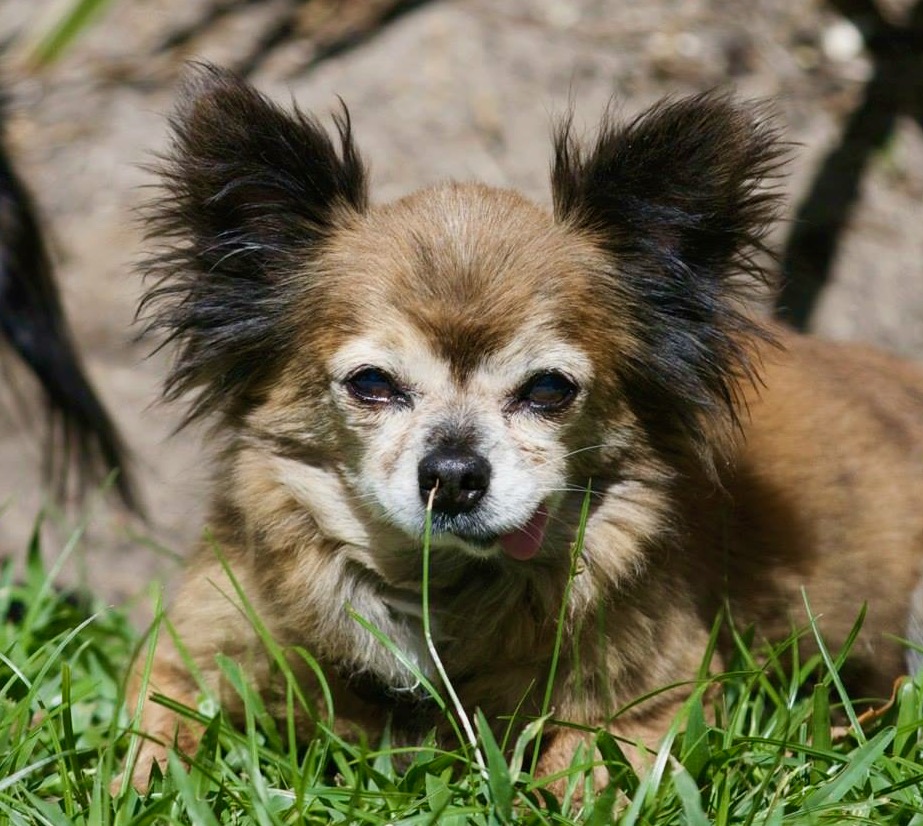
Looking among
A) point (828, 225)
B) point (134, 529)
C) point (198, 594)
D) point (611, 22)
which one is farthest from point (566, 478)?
point (611, 22)

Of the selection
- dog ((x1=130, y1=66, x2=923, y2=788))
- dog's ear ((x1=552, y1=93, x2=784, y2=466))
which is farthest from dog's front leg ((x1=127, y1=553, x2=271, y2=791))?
dog's ear ((x1=552, y1=93, x2=784, y2=466))

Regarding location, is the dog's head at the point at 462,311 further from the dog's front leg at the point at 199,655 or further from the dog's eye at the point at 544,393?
the dog's front leg at the point at 199,655

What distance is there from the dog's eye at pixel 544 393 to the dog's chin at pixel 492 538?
0.28 meters

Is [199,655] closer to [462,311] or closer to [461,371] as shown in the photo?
[461,371]

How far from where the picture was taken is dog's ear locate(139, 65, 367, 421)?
3.46 meters

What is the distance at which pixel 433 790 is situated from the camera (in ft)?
9.89

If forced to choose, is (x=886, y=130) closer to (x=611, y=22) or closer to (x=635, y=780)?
(x=611, y=22)

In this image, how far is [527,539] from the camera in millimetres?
3428

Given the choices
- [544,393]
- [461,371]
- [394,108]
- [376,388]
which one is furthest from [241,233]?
[394,108]

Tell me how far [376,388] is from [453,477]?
40 centimetres

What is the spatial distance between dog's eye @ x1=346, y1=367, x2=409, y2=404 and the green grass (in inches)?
29.0

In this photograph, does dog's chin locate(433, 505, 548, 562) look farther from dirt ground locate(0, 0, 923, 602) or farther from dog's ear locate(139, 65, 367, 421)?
dirt ground locate(0, 0, 923, 602)

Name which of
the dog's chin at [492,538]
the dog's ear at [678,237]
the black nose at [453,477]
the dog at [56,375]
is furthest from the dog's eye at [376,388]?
the dog at [56,375]

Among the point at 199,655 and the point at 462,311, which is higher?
the point at 462,311
